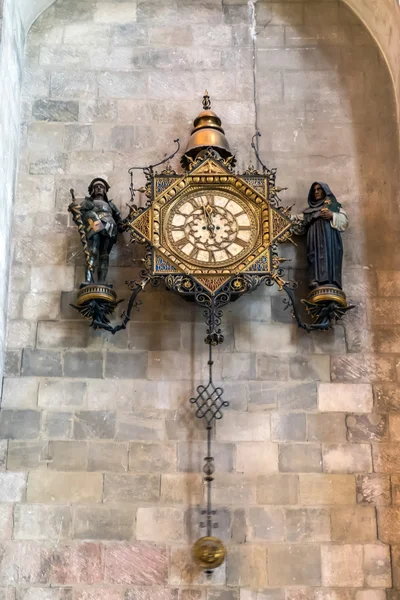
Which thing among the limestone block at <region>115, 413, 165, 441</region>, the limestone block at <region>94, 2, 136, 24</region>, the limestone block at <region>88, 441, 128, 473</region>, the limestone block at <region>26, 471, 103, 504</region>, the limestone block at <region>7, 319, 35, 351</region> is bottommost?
the limestone block at <region>26, 471, 103, 504</region>

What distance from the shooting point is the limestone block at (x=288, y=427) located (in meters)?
6.27

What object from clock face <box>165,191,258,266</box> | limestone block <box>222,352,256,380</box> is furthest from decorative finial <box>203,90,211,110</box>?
limestone block <box>222,352,256,380</box>

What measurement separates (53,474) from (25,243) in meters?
1.94

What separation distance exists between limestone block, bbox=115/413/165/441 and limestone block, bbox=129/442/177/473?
0.06 metres

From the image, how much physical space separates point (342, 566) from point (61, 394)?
8.08 ft

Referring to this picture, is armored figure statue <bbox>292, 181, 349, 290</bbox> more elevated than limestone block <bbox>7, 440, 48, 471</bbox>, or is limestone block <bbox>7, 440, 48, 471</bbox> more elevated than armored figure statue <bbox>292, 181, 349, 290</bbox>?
armored figure statue <bbox>292, 181, 349, 290</bbox>

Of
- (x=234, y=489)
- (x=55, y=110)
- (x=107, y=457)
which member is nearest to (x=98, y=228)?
(x=55, y=110)

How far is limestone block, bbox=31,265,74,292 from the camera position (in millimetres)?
6684

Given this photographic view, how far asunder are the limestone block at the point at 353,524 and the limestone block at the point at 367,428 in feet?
1.73

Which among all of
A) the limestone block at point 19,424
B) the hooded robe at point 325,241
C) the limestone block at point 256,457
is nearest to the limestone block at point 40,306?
the limestone block at point 19,424

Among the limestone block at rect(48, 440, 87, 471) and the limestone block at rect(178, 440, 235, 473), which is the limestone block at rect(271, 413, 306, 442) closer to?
the limestone block at rect(178, 440, 235, 473)

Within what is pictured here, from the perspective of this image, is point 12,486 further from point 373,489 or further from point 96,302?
point 373,489

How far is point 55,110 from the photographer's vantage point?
7.26m

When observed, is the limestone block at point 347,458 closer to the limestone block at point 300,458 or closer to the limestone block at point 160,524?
the limestone block at point 300,458
